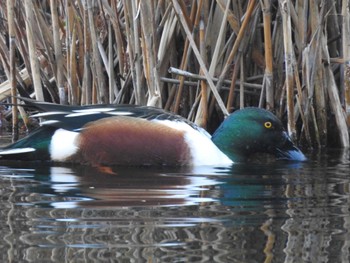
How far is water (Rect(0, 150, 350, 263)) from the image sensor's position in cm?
286

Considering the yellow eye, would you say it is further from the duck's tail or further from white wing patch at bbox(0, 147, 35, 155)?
white wing patch at bbox(0, 147, 35, 155)

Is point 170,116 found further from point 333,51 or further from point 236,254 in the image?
point 236,254

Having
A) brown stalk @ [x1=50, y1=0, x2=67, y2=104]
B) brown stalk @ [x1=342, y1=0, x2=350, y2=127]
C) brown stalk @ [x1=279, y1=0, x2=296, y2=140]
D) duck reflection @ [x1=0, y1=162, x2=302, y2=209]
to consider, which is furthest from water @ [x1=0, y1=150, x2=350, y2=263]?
brown stalk @ [x1=50, y1=0, x2=67, y2=104]

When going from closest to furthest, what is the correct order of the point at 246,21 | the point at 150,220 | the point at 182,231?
the point at 182,231, the point at 150,220, the point at 246,21

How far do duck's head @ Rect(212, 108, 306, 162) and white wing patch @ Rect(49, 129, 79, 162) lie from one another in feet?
2.92

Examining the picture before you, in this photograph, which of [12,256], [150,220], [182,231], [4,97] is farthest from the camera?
[4,97]

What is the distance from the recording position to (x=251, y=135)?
5.68 metres

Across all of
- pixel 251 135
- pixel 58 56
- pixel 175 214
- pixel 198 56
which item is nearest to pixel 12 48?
pixel 58 56

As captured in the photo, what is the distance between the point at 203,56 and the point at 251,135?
63 cm

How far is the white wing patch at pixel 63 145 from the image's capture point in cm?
543

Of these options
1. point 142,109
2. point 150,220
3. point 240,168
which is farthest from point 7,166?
point 150,220

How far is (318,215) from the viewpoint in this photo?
3.53m

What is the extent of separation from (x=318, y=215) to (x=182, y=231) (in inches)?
25.3

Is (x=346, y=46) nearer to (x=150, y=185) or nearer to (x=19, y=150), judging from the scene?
(x=150, y=185)
